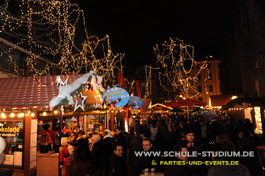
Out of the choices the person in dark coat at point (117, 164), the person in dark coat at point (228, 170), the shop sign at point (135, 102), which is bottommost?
the person in dark coat at point (117, 164)

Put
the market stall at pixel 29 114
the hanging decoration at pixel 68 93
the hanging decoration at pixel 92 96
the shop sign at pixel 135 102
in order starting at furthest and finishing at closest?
1. the shop sign at pixel 135 102
2. the hanging decoration at pixel 92 96
3. the market stall at pixel 29 114
4. the hanging decoration at pixel 68 93

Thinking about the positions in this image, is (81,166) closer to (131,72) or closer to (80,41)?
(80,41)

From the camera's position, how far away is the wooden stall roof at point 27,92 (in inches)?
231

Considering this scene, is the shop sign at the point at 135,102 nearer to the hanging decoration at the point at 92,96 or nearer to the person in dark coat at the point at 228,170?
the hanging decoration at the point at 92,96

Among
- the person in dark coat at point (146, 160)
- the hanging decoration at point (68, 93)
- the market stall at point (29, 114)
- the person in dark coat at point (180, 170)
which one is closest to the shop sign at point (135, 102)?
the market stall at point (29, 114)

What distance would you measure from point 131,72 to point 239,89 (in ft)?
140

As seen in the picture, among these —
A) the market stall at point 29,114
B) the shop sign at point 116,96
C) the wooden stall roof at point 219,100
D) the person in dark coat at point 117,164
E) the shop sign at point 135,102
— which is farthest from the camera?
the wooden stall roof at point 219,100

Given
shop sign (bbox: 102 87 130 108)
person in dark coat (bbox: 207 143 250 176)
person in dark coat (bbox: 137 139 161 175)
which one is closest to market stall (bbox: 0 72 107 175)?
shop sign (bbox: 102 87 130 108)

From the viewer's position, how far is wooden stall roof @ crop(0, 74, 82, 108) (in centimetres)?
587

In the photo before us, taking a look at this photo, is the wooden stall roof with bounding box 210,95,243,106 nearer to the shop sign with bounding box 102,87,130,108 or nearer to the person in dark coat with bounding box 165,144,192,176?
the shop sign with bounding box 102,87,130,108

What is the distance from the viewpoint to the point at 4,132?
625cm

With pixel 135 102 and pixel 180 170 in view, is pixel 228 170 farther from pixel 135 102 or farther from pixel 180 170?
pixel 135 102

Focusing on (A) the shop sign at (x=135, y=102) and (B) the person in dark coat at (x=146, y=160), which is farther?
(A) the shop sign at (x=135, y=102)

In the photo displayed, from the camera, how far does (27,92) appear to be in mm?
6551
